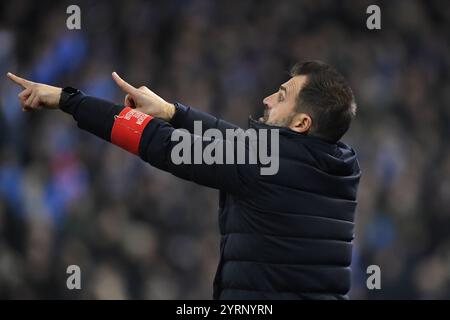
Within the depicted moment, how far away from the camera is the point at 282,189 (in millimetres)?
2273

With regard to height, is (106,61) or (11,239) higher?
(106,61)

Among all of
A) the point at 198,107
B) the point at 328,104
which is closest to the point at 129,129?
the point at 328,104

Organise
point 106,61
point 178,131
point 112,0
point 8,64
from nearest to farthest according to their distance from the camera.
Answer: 1. point 178,131
2. point 8,64
3. point 106,61
4. point 112,0

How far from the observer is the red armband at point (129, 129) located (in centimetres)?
228

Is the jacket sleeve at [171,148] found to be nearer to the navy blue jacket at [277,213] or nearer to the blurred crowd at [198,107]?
the navy blue jacket at [277,213]

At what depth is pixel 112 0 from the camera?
580 cm

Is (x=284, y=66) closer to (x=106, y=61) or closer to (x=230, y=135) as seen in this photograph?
(x=106, y=61)

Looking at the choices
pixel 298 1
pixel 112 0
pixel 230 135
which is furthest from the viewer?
pixel 298 1

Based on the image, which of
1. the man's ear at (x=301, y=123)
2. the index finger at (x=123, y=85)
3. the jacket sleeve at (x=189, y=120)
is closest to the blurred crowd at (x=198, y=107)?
the jacket sleeve at (x=189, y=120)

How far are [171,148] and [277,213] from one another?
12.5 inches

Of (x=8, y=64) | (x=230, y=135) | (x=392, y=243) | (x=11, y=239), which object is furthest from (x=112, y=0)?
(x=230, y=135)
